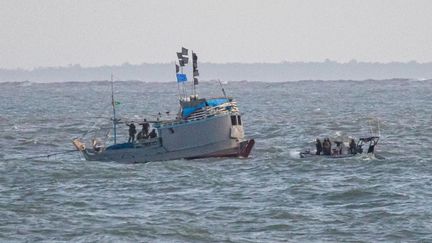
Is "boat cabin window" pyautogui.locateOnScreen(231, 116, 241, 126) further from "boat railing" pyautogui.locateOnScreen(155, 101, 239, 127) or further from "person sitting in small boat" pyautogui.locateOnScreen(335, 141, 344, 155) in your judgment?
"person sitting in small boat" pyautogui.locateOnScreen(335, 141, 344, 155)

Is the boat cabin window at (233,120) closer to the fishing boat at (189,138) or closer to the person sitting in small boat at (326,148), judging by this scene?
the fishing boat at (189,138)

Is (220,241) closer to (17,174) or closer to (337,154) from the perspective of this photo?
(17,174)

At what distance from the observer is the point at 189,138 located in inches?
2648

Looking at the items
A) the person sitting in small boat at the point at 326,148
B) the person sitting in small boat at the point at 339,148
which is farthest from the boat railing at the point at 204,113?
the person sitting in small boat at the point at 339,148

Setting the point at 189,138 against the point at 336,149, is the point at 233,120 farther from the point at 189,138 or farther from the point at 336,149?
the point at 336,149

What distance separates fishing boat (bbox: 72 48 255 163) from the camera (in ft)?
220

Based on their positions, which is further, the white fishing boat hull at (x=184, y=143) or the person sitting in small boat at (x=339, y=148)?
the person sitting in small boat at (x=339, y=148)

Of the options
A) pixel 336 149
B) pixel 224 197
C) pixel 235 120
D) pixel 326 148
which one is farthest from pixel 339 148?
pixel 224 197

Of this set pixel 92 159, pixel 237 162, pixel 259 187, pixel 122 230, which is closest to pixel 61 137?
pixel 92 159

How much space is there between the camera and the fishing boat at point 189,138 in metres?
67.0

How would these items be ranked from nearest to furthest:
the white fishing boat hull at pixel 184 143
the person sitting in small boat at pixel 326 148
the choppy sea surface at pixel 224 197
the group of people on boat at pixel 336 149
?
the choppy sea surface at pixel 224 197 < the white fishing boat hull at pixel 184 143 < the group of people on boat at pixel 336 149 < the person sitting in small boat at pixel 326 148

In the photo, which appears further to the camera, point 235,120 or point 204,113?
point 235,120

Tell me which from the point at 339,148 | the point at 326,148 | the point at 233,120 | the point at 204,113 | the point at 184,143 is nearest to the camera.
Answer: the point at 184,143

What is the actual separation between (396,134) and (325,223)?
149 feet
